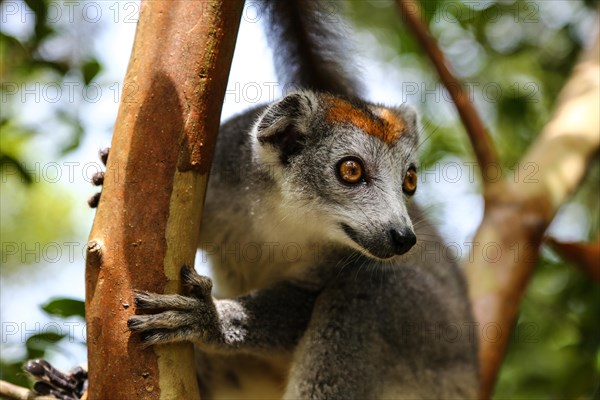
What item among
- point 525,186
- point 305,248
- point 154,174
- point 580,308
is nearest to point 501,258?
point 525,186

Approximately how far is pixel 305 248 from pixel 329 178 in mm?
766

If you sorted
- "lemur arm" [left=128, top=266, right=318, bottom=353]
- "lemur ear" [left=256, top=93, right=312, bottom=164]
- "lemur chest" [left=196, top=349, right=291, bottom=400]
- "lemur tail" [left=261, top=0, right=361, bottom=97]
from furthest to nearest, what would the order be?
"lemur chest" [left=196, top=349, right=291, bottom=400] < "lemur tail" [left=261, top=0, right=361, bottom=97] < "lemur ear" [left=256, top=93, right=312, bottom=164] < "lemur arm" [left=128, top=266, right=318, bottom=353]

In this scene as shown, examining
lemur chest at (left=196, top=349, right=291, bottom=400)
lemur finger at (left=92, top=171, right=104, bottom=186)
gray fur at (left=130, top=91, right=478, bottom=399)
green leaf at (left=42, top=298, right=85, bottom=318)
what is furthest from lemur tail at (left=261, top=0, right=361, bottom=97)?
green leaf at (left=42, top=298, right=85, bottom=318)

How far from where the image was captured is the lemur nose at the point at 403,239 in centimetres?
439

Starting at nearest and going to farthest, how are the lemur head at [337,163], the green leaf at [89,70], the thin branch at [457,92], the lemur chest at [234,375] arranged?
the lemur head at [337,163]
the green leaf at [89,70]
the lemur chest at [234,375]
the thin branch at [457,92]

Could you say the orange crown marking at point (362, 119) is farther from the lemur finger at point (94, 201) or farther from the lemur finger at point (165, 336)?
the lemur finger at point (165, 336)

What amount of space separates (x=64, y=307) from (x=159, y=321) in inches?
40.9

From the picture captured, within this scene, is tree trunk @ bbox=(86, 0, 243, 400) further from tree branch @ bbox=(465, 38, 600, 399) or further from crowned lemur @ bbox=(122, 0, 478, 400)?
tree branch @ bbox=(465, 38, 600, 399)

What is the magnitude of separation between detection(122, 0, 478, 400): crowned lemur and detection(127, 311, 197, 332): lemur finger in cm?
18

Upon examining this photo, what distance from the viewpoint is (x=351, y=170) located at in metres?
4.80

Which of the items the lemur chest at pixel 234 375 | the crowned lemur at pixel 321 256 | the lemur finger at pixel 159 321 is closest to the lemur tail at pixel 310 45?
the crowned lemur at pixel 321 256

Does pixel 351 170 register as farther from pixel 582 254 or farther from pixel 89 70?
pixel 582 254

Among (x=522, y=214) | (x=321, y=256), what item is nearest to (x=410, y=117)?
(x=321, y=256)

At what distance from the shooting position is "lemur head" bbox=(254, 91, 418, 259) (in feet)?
15.4
